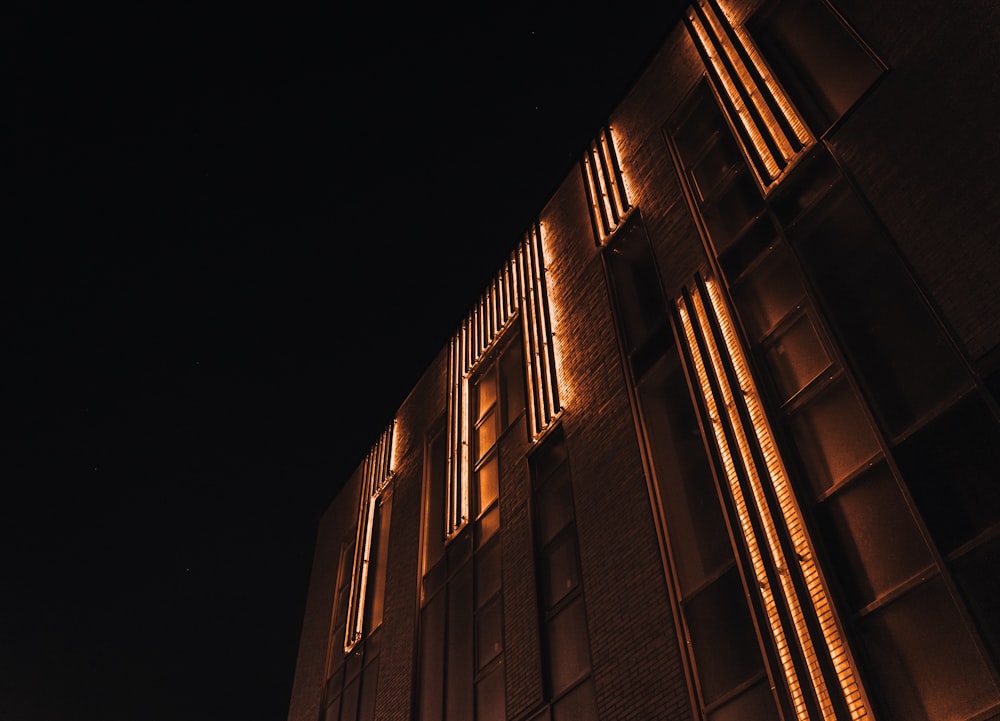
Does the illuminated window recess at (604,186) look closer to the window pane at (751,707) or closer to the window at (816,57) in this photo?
the window at (816,57)

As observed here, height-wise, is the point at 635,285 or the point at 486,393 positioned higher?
the point at 486,393

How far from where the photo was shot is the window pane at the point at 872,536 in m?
6.72

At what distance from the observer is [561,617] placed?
35.5 ft

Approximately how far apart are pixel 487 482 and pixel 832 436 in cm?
754

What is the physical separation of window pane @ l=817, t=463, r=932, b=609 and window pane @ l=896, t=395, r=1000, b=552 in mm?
234

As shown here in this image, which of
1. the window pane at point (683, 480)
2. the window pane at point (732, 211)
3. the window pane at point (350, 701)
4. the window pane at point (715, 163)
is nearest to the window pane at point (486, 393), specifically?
the window pane at point (683, 480)

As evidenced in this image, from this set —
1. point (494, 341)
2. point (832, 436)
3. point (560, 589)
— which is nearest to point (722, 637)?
point (832, 436)

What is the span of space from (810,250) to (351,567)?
13.9 m

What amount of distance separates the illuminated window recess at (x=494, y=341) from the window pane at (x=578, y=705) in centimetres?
403

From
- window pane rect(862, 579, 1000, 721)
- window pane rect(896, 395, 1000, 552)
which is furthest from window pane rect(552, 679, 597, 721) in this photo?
window pane rect(896, 395, 1000, 552)

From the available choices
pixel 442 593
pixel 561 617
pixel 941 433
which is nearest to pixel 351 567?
pixel 442 593

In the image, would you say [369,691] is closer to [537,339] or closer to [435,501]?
[435,501]

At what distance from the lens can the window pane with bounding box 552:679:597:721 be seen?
9609mm

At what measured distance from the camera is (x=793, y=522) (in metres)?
7.47
